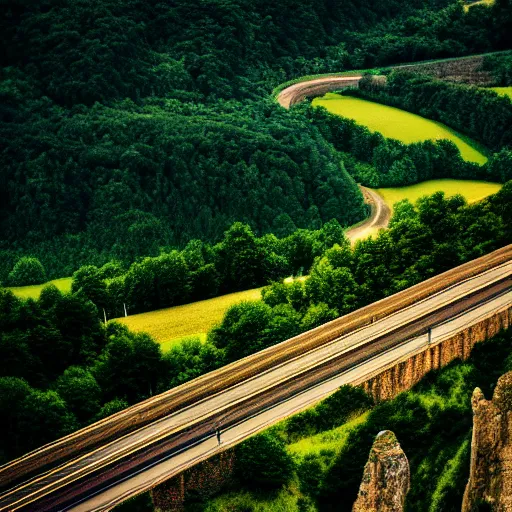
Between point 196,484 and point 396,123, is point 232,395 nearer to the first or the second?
point 196,484

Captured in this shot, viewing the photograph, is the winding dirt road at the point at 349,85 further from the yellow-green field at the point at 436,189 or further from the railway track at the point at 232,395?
the railway track at the point at 232,395

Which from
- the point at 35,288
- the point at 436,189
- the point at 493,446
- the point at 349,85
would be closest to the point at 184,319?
the point at 35,288

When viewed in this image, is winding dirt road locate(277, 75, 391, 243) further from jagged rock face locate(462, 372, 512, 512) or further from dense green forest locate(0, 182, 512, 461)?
jagged rock face locate(462, 372, 512, 512)

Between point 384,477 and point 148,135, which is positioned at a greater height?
point 148,135

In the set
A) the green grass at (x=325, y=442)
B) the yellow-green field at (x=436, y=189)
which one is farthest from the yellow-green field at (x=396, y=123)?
the green grass at (x=325, y=442)

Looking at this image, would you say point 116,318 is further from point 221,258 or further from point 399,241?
point 399,241

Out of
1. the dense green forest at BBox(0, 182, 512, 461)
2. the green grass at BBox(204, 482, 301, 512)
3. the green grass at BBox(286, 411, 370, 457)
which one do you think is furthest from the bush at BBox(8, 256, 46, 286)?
the green grass at BBox(204, 482, 301, 512)
